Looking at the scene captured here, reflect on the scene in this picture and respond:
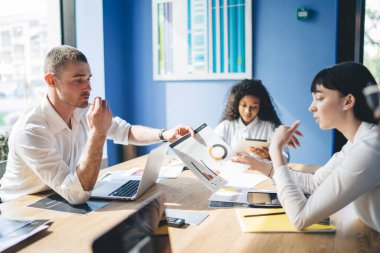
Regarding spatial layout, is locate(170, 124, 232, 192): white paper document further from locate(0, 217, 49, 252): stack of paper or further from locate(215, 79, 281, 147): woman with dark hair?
locate(215, 79, 281, 147): woman with dark hair

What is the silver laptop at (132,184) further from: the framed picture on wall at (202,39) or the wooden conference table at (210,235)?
the framed picture on wall at (202,39)

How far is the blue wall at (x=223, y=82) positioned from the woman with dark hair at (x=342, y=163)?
169cm

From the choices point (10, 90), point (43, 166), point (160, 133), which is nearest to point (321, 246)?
point (43, 166)

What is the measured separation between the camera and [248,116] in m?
2.74

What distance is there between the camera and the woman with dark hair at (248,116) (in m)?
2.75

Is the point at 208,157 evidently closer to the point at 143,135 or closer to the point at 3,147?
the point at 143,135

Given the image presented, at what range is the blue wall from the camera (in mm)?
3084

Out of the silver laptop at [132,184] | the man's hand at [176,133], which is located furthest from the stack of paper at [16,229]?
the man's hand at [176,133]

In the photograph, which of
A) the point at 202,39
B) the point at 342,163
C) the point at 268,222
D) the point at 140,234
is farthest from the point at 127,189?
the point at 202,39

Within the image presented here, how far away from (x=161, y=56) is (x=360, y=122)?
106 inches

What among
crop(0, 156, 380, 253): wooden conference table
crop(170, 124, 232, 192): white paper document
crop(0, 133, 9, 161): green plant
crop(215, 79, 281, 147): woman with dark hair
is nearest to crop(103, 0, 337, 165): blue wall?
crop(215, 79, 281, 147): woman with dark hair

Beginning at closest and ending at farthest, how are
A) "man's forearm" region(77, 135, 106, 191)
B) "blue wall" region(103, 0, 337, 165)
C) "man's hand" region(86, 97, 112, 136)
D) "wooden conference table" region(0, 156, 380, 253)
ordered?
"wooden conference table" region(0, 156, 380, 253), "man's forearm" region(77, 135, 106, 191), "man's hand" region(86, 97, 112, 136), "blue wall" region(103, 0, 337, 165)

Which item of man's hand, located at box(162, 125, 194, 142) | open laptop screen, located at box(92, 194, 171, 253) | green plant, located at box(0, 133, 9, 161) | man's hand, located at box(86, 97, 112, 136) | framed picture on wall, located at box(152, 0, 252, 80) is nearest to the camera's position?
open laptop screen, located at box(92, 194, 171, 253)

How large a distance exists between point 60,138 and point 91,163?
1.11 feet
